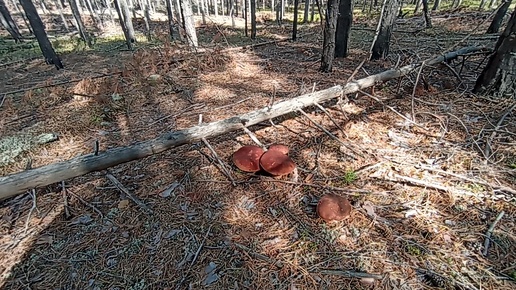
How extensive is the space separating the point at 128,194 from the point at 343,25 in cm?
722

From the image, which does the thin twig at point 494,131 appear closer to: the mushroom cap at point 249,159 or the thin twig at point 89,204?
the mushroom cap at point 249,159

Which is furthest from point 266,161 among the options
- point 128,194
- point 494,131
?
point 494,131

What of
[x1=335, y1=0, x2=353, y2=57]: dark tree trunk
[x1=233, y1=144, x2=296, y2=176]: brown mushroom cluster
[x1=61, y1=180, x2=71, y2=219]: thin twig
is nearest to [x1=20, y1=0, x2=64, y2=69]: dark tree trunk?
[x1=61, y1=180, x2=71, y2=219]: thin twig

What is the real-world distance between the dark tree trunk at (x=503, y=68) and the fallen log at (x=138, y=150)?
6.42 feet

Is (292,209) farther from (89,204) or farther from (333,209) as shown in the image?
(89,204)

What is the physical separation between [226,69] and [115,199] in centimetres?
510

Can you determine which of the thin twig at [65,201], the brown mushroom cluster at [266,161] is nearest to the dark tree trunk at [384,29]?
the brown mushroom cluster at [266,161]

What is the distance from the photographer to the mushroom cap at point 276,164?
2691mm

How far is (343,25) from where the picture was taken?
7.18m

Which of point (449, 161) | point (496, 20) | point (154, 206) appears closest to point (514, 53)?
point (449, 161)

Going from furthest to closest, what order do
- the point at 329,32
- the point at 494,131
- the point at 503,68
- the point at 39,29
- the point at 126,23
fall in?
1. the point at 126,23
2. the point at 39,29
3. the point at 329,32
4. the point at 503,68
5. the point at 494,131

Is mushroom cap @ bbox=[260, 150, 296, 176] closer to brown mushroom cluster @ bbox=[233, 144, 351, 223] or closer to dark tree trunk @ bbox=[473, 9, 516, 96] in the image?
brown mushroom cluster @ bbox=[233, 144, 351, 223]

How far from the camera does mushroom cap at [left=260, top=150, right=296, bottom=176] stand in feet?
8.83

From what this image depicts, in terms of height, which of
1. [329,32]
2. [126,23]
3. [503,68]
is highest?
[329,32]
